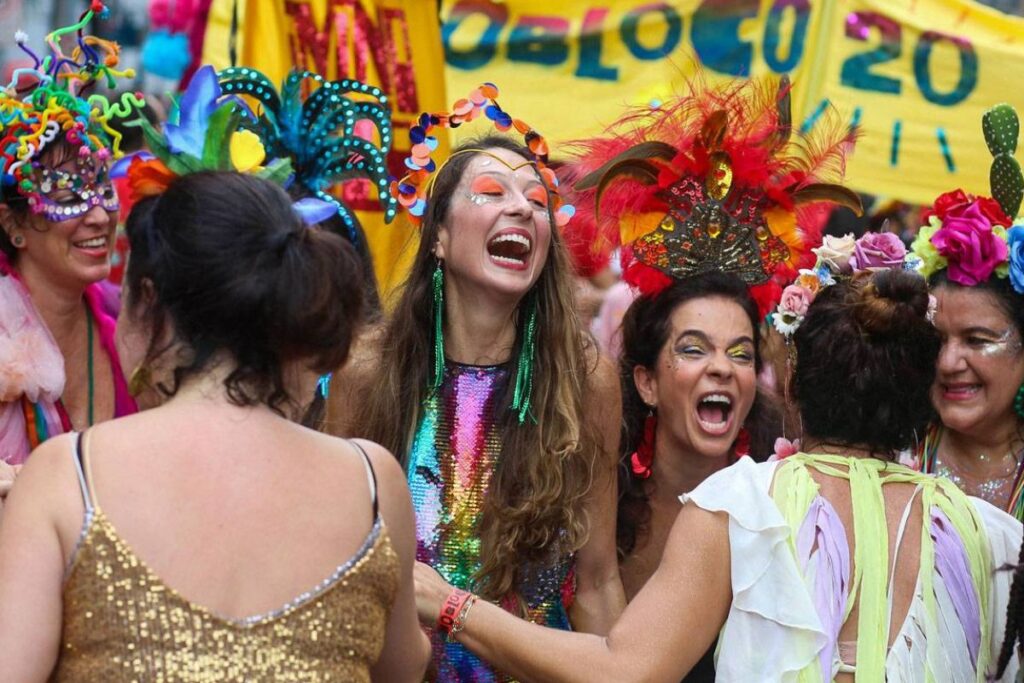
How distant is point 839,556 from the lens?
292 cm

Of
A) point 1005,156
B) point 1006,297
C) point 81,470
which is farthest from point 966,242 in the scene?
point 81,470

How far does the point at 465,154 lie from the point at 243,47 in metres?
2.26

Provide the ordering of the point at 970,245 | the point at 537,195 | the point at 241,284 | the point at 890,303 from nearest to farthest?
the point at 241,284
the point at 890,303
the point at 537,195
the point at 970,245

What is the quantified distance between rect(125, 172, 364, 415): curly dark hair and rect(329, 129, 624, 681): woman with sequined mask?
155 cm

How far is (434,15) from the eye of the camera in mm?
6309

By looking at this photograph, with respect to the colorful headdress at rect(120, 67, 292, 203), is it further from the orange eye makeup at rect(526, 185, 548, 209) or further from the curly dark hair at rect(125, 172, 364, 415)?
the orange eye makeup at rect(526, 185, 548, 209)

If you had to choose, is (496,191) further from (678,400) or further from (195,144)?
(195,144)

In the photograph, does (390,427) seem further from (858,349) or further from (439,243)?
(858,349)

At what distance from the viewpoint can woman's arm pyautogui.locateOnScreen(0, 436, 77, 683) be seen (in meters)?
2.11

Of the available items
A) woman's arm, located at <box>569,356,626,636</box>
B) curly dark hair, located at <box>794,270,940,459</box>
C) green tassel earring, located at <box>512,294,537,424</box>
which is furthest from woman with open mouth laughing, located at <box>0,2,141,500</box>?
curly dark hair, located at <box>794,270,940,459</box>

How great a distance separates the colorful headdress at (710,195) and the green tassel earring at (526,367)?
54cm

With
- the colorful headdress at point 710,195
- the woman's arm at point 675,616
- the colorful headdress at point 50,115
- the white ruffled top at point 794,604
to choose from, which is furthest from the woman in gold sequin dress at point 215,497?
the colorful headdress at point 710,195

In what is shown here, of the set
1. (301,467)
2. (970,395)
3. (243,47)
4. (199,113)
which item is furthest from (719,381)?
(243,47)

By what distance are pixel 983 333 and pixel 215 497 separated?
2.74 m
